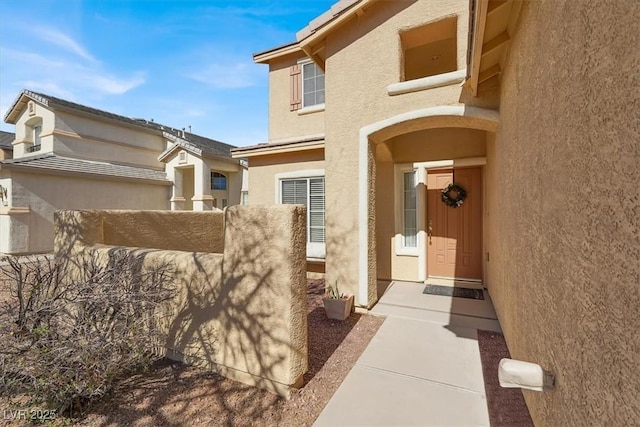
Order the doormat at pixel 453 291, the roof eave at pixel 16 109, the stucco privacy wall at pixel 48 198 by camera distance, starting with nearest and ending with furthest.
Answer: the doormat at pixel 453 291 < the stucco privacy wall at pixel 48 198 < the roof eave at pixel 16 109

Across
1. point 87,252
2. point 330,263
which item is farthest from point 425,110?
point 87,252

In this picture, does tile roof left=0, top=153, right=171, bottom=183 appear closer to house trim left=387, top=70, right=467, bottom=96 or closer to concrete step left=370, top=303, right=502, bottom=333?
house trim left=387, top=70, right=467, bottom=96

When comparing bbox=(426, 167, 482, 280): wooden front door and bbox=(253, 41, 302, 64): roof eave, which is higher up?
bbox=(253, 41, 302, 64): roof eave

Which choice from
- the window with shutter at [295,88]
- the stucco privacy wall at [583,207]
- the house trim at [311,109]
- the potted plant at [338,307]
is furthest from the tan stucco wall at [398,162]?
the stucco privacy wall at [583,207]

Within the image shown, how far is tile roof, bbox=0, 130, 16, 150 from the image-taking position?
2280cm

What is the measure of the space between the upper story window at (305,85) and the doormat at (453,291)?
666 cm

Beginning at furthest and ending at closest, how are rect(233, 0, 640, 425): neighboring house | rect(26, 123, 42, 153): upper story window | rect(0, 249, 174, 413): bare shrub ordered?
rect(26, 123, 42, 153): upper story window, rect(0, 249, 174, 413): bare shrub, rect(233, 0, 640, 425): neighboring house

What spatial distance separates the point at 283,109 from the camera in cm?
989

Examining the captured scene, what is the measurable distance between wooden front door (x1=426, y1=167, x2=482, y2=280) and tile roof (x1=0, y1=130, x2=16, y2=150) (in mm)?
32194

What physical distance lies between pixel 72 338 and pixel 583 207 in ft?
15.7

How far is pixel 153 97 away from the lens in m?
12.7

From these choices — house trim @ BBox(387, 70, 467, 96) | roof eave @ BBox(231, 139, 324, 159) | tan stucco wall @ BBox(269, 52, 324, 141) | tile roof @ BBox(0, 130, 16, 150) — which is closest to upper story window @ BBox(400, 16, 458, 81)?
house trim @ BBox(387, 70, 467, 96)

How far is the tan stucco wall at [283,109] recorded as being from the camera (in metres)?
9.45

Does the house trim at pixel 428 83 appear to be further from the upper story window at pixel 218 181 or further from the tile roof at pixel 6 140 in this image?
the tile roof at pixel 6 140
